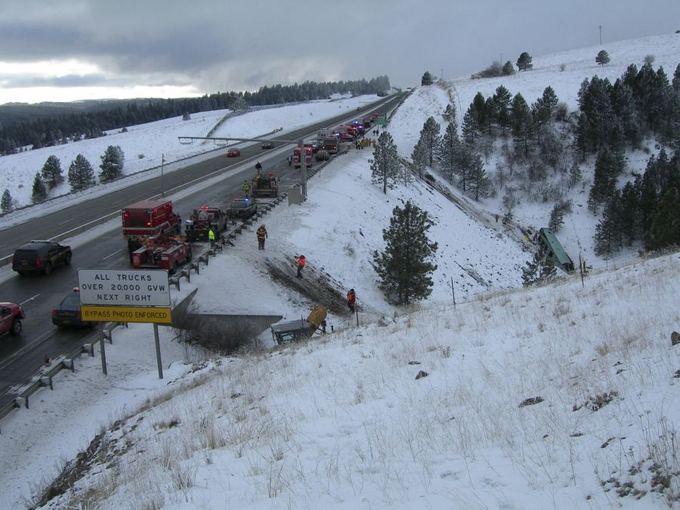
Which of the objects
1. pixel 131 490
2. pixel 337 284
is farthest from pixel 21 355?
pixel 337 284

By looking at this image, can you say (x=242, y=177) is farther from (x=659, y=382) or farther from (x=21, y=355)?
(x=659, y=382)

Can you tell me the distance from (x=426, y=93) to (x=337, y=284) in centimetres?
9430

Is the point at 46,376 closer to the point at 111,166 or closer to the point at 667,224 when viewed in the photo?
the point at 667,224

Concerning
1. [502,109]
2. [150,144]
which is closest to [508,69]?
[502,109]

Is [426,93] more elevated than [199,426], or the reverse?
[426,93]

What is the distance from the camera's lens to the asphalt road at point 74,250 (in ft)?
69.4

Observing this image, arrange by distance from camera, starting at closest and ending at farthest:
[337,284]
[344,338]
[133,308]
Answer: [344,338], [133,308], [337,284]

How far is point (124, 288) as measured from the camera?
62.4 feet

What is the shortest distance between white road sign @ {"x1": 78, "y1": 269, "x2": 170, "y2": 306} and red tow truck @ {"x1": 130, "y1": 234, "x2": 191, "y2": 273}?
33.1ft

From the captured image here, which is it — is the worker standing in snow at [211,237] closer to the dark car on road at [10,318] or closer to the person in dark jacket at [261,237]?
the person in dark jacket at [261,237]

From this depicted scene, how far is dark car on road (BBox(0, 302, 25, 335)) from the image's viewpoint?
2170cm

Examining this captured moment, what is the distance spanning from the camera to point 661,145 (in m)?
76.1

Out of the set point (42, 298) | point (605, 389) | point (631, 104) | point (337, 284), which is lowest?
point (337, 284)

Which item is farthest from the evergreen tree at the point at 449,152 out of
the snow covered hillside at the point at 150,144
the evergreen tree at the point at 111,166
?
the evergreen tree at the point at 111,166
